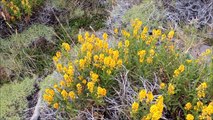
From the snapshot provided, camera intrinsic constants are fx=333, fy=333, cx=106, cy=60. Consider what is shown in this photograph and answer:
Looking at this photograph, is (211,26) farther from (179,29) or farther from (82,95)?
(82,95)

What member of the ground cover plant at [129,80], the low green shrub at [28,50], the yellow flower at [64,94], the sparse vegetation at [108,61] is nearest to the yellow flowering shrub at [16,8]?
the sparse vegetation at [108,61]

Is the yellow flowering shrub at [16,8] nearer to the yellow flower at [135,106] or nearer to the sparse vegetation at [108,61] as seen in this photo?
the sparse vegetation at [108,61]

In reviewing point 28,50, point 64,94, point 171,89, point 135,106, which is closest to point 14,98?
point 28,50

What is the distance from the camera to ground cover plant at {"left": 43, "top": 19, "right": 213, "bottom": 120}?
9.03 ft

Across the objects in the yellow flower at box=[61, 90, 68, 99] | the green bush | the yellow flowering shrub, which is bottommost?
the green bush

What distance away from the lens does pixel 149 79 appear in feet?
10.1

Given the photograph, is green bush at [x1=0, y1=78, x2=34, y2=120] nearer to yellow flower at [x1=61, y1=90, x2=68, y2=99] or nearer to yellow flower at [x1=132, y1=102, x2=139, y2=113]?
yellow flower at [x1=61, y1=90, x2=68, y2=99]

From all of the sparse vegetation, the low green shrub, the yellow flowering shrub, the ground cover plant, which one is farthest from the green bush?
the yellow flowering shrub

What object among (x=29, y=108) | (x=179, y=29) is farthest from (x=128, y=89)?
(x=179, y=29)

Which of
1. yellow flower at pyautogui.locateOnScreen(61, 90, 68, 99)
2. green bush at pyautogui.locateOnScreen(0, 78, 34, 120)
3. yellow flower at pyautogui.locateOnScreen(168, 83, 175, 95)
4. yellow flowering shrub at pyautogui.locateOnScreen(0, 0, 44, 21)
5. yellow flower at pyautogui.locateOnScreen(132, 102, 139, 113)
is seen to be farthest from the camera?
yellow flowering shrub at pyautogui.locateOnScreen(0, 0, 44, 21)

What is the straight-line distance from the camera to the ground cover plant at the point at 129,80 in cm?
275

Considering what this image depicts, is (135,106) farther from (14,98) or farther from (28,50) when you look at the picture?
(28,50)

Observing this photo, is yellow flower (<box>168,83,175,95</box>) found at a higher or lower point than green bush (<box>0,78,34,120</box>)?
higher

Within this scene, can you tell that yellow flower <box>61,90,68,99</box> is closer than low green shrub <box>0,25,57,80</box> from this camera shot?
Yes
